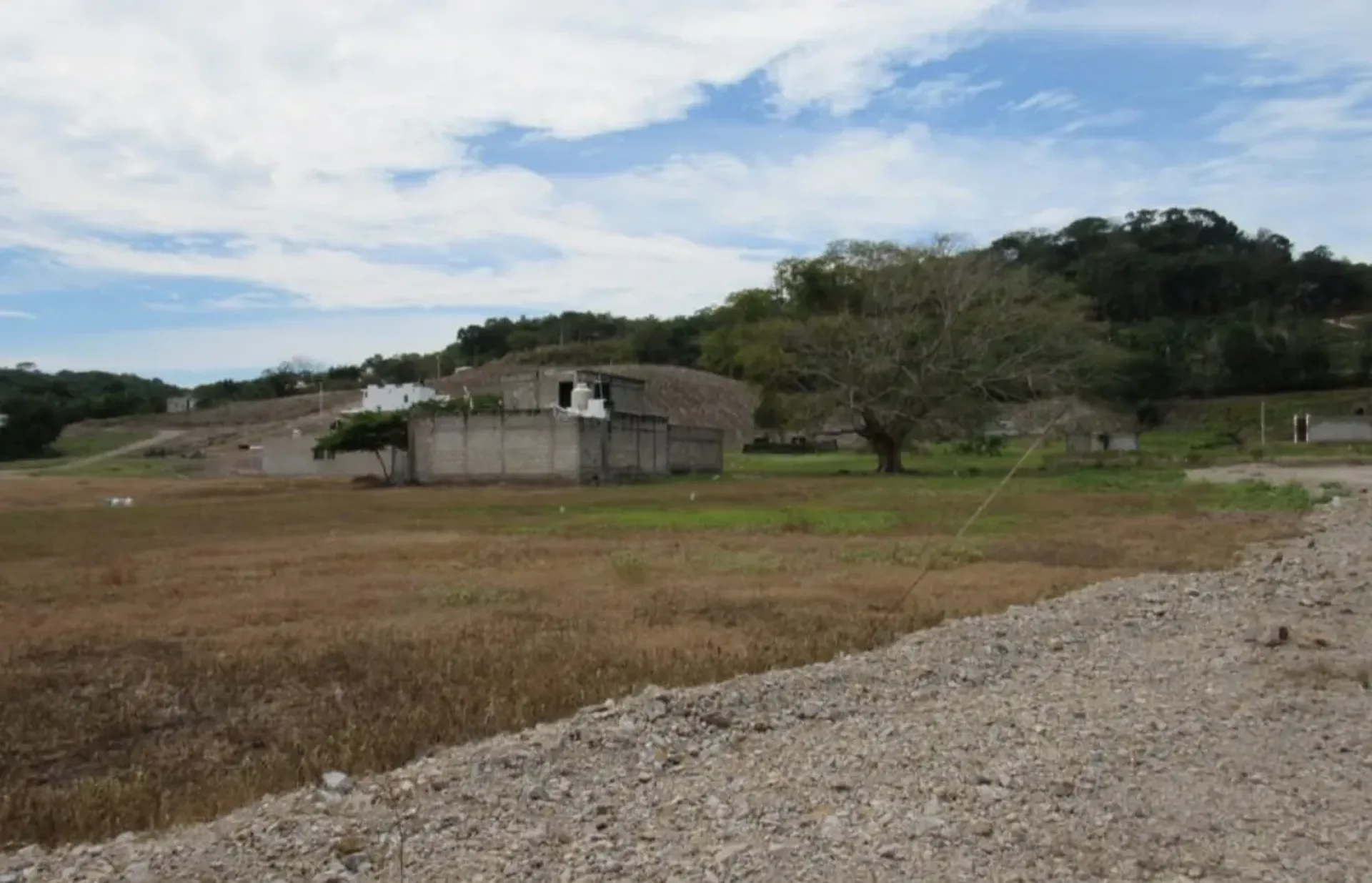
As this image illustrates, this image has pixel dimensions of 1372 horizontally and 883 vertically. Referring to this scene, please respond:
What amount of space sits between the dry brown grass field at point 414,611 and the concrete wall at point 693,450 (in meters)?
30.1

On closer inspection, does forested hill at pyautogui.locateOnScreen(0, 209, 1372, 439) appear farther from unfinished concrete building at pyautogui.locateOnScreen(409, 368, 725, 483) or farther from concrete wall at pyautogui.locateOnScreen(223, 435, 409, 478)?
concrete wall at pyautogui.locateOnScreen(223, 435, 409, 478)

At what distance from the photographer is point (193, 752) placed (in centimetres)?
945

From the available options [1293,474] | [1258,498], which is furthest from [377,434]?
[1293,474]

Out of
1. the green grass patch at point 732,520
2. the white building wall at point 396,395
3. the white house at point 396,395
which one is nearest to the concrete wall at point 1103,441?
the white house at point 396,395

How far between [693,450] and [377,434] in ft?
57.9

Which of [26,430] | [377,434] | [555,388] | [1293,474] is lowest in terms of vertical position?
[1293,474]

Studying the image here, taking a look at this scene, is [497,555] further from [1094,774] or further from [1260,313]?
[1260,313]

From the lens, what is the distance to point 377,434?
6172 centimetres

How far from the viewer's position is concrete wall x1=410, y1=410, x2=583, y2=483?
5722cm

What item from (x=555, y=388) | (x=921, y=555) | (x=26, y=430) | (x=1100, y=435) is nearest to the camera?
(x=921, y=555)

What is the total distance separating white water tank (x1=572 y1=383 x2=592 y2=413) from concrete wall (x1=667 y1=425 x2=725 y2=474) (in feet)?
15.0

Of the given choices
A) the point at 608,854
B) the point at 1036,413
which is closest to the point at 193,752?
the point at 608,854

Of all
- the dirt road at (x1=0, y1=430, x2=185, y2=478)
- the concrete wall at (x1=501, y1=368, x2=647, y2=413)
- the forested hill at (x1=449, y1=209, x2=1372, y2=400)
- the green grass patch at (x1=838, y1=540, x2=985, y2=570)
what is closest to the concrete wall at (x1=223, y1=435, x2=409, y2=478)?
the concrete wall at (x1=501, y1=368, x2=647, y2=413)

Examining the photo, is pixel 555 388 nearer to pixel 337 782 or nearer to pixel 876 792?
pixel 337 782
